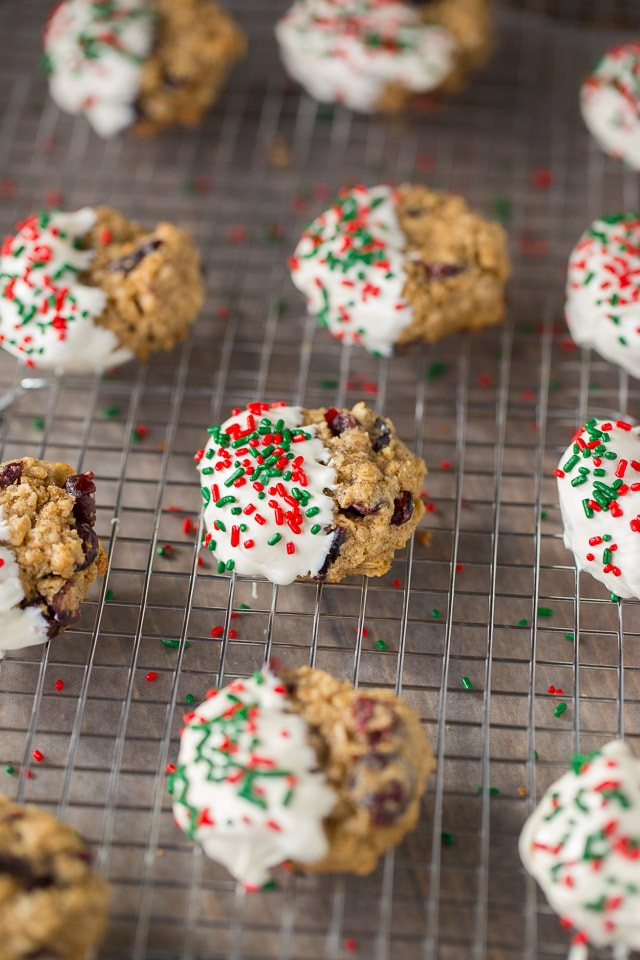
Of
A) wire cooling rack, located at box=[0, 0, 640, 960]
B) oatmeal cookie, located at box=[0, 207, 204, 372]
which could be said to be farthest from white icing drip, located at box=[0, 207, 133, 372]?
wire cooling rack, located at box=[0, 0, 640, 960]

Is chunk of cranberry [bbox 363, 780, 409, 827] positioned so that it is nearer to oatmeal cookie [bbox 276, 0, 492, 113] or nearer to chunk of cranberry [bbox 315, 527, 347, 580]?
chunk of cranberry [bbox 315, 527, 347, 580]

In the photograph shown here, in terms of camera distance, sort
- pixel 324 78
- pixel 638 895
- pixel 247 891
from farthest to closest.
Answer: pixel 324 78, pixel 247 891, pixel 638 895

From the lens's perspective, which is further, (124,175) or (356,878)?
(124,175)

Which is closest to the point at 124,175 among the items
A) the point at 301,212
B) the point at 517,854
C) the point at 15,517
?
the point at 301,212

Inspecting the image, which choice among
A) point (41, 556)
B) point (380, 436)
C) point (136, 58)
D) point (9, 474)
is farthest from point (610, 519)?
point (136, 58)

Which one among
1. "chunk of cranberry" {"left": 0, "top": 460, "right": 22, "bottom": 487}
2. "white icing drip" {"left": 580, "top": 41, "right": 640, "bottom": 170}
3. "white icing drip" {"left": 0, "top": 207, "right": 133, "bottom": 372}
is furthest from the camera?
"white icing drip" {"left": 580, "top": 41, "right": 640, "bottom": 170}

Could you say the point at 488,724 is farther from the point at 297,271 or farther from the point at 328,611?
the point at 297,271
